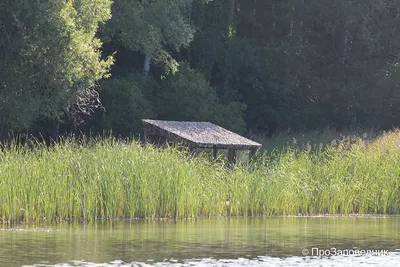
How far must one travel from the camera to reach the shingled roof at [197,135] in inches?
928

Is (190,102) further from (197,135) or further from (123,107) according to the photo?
(197,135)

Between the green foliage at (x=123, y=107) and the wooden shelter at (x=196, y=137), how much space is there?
11694 mm

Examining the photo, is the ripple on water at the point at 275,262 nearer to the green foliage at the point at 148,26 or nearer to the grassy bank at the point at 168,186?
the grassy bank at the point at 168,186

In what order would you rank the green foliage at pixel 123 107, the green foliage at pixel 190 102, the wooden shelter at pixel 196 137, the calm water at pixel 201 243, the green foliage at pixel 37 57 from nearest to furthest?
the calm water at pixel 201 243, the wooden shelter at pixel 196 137, the green foliage at pixel 37 57, the green foliage at pixel 123 107, the green foliage at pixel 190 102

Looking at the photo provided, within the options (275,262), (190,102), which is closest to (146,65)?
(190,102)

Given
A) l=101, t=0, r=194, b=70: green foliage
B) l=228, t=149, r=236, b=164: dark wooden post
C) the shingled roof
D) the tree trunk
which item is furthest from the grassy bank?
the tree trunk

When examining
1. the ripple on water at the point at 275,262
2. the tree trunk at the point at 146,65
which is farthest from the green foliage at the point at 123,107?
the ripple on water at the point at 275,262

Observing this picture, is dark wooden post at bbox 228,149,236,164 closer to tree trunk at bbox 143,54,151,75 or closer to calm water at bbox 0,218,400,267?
calm water at bbox 0,218,400,267

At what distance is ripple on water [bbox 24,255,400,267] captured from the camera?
12.3m

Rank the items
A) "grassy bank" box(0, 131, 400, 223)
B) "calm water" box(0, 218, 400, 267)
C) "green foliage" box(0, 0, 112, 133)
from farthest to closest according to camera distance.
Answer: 1. "green foliage" box(0, 0, 112, 133)
2. "grassy bank" box(0, 131, 400, 223)
3. "calm water" box(0, 218, 400, 267)

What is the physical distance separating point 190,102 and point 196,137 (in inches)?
605

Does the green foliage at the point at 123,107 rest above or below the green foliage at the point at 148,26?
below

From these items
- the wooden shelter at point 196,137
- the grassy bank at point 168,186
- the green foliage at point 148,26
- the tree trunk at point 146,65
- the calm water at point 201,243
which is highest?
the green foliage at point 148,26

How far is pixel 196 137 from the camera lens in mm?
23906
